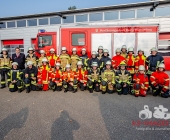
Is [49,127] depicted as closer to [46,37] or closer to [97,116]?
[97,116]

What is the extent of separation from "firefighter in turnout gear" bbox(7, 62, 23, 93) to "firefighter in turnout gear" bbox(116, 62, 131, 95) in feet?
12.5

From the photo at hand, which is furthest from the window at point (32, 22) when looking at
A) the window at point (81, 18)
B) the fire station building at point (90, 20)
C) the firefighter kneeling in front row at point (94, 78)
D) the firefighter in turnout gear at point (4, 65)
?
the firefighter kneeling in front row at point (94, 78)

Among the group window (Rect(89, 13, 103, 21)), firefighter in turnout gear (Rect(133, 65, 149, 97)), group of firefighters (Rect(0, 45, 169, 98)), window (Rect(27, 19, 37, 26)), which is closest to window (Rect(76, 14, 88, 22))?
window (Rect(89, 13, 103, 21))

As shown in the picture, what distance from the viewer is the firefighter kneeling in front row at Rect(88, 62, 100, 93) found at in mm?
5316

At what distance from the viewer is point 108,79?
529cm

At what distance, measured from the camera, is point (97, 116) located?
324 cm

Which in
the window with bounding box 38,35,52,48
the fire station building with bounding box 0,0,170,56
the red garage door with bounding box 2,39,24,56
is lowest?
the window with bounding box 38,35,52,48

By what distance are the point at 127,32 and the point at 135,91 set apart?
9.58 ft

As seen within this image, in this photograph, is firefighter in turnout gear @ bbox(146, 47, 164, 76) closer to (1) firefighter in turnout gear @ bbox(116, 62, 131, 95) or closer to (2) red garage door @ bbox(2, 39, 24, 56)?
(1) firefighter in turnout gear @ bbox(116, 62, 131, 95)

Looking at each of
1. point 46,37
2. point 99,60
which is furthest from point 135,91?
point 46,37

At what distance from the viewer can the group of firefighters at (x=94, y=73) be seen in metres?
5.03

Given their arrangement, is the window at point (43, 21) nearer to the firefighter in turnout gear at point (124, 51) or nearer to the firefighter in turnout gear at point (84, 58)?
the firefighter in turnout gear at point (84, 58)

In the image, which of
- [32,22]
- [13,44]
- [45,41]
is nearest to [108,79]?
[45,41]

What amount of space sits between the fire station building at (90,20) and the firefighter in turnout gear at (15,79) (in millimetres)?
4964
